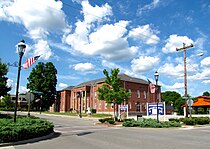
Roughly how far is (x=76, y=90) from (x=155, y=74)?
49.6m

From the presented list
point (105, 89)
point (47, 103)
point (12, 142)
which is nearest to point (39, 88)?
point (47, 103)

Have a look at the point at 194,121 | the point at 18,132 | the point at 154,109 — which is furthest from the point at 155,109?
the point at 18,132

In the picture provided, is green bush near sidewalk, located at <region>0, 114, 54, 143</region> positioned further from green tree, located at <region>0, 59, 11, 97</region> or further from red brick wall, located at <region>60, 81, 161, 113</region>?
red brick wall, located at <region>60, 81, 161, 113</region>

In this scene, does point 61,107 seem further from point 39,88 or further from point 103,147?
point 103,147

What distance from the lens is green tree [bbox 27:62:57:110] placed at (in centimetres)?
7106

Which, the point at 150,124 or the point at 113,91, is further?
the point at 113,91

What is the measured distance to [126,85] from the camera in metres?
56.5

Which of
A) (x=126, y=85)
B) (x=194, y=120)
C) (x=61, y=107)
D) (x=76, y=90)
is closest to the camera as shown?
(x=194, y=120)

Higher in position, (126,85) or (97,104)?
(126,85)

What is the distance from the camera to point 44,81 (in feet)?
236

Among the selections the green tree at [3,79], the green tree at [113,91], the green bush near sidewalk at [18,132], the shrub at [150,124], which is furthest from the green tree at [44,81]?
the green bush near sidewalk at [18,132]

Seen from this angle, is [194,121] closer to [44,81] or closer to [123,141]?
[123,141]

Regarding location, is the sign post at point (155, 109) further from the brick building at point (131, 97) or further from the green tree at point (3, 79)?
the brick building at point (131, 97)

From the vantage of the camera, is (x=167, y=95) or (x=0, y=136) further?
(x=167, y=95)
